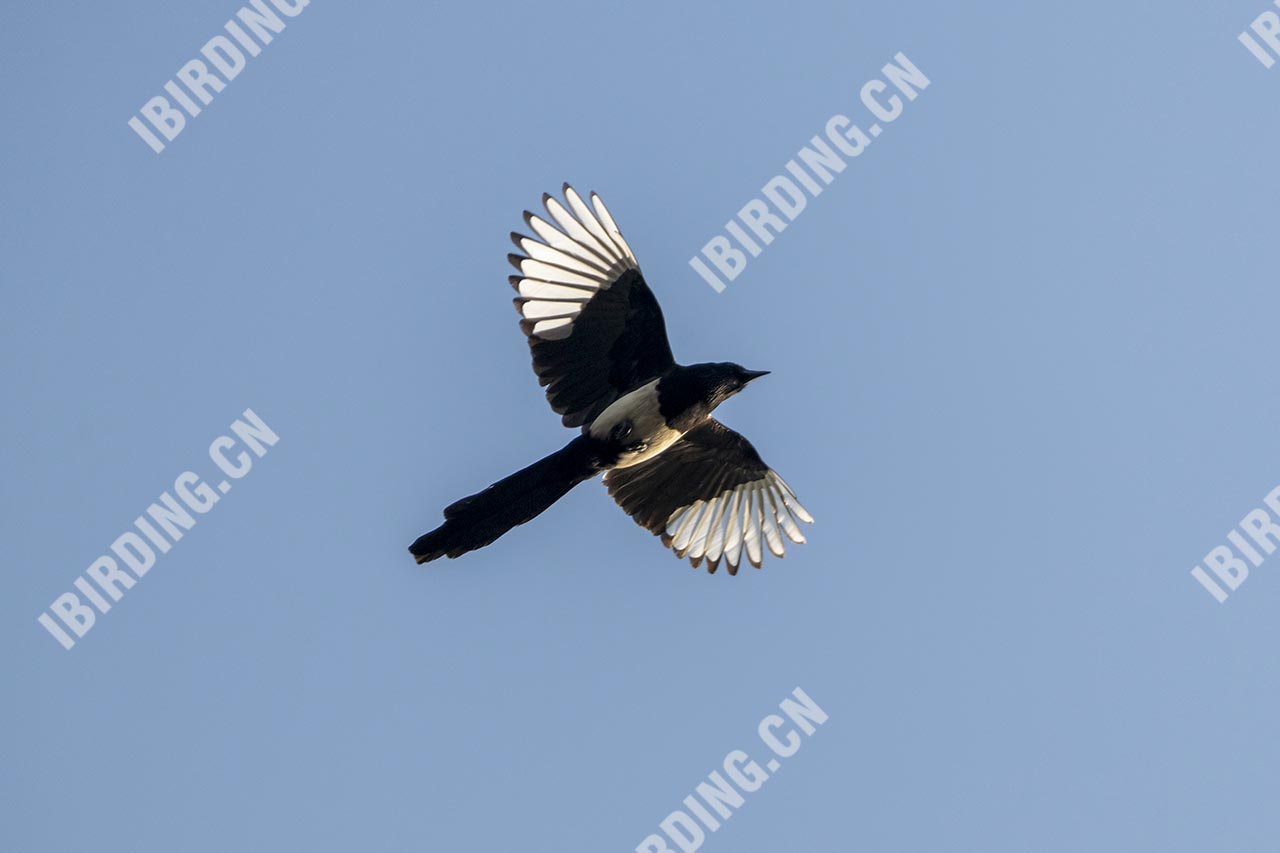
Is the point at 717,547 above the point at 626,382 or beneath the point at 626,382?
beneath

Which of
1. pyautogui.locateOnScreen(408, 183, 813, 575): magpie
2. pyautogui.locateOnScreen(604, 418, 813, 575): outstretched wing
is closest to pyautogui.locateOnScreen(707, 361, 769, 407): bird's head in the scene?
pyautogui.locateOnScreen(408, 183, 813, 575): magpie

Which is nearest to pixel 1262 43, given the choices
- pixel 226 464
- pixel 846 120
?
pixel 846 120

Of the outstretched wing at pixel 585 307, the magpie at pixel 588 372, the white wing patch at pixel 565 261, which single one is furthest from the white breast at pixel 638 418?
the white wing patch at pixel 565 261

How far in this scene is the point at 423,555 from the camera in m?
8.35

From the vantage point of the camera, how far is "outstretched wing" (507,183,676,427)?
28.7ft

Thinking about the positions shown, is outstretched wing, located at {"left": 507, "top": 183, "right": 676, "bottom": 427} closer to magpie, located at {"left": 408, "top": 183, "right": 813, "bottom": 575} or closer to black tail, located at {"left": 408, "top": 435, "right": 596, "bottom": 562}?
magpie, located at {"left": 408, "top": 183, "right": 813, "bottom": 575}

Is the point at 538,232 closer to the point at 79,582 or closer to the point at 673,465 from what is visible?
the point at 673,465

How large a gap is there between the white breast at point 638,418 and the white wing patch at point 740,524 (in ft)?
3.56

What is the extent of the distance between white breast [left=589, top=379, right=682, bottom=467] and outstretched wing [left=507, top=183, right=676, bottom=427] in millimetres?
192

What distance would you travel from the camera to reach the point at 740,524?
9797mm

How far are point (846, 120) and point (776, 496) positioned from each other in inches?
129

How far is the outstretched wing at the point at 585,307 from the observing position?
8.73 metres

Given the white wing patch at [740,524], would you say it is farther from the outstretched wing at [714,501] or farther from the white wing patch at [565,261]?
the white wing patch at [565,261]

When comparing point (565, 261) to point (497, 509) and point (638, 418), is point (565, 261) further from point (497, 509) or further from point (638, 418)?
point (497, 509)
